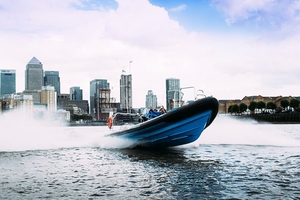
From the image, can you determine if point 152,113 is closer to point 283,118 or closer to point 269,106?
point 283,118

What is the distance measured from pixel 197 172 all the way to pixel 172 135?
6.56 metres

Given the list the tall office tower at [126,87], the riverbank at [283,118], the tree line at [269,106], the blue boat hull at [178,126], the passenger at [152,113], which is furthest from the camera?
the tree line at [269,106]

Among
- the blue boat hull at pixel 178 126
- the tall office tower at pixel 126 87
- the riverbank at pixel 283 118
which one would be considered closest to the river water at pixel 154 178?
the blue boat hull at pixel 178 126

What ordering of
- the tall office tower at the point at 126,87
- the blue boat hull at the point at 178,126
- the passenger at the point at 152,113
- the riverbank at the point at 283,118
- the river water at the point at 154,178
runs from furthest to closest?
1. the riverbank at the point at 283,118
2. the tall office tower at the point at 126,87
3. the passenger at the point at 152,113
4. the blue boat hull at the point at 178,126
5. the river water at the point at 154,178

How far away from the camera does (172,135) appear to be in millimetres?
18281

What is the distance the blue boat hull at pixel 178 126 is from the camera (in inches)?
665

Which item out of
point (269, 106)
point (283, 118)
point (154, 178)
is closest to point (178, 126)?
point (154, 178)

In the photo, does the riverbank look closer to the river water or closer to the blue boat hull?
the blue boat hull

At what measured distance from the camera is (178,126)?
1758 cm

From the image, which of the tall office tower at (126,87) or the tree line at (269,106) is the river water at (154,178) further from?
the tree line at (269,106)

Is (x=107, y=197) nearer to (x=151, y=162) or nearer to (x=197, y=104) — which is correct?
(x=151, y=162)

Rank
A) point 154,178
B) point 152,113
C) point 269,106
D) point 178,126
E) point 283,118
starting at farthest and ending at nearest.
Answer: point 269,106
point 283,118
point 152,113
point 178,126
point 154,178

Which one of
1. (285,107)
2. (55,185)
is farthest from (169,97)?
(285,107)

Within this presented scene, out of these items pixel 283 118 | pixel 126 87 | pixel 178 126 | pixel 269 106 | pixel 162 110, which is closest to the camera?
pixel 178 126
